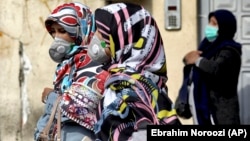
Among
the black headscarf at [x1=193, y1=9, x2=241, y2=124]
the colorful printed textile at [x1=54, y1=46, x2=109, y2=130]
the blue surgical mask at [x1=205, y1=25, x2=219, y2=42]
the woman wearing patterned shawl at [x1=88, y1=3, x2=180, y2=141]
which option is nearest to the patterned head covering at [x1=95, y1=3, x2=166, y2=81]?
the woman wearing patterned shawl at [x1=88, y1=3, x2=180, y2=141]

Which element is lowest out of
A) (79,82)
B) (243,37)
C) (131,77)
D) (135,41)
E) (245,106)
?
(245,106)

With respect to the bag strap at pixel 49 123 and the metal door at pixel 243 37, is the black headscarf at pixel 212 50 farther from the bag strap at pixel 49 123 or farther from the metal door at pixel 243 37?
the bag strap at pixel 49 123

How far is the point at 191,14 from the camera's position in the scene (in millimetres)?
8844

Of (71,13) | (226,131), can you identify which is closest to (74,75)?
(71,13)

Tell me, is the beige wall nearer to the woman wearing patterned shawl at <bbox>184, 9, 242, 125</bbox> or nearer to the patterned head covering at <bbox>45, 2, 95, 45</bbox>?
the woman wearing patterned shawl at <bbox>184, 9, 242, 125</bbox>

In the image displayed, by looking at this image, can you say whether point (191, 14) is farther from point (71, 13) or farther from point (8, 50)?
point (71, 13)

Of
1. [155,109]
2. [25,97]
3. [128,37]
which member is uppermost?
[128,37]

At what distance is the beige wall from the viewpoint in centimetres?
893

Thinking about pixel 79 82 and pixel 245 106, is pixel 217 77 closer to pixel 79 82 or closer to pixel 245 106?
pixel 245 106

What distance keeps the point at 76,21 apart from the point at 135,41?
3.98ft

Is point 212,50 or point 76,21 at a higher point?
point 76,21

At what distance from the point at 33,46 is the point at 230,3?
2.03 m

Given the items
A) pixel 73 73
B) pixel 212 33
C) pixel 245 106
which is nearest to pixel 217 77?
pixel 212 33

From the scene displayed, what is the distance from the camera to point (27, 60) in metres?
9.14
